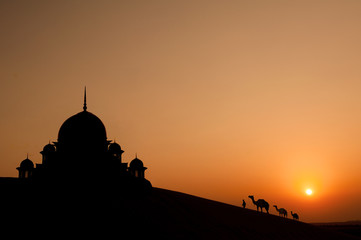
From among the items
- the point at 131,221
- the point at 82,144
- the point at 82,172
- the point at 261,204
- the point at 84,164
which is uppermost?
the point at 82,144

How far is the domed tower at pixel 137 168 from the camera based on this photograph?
4716cm

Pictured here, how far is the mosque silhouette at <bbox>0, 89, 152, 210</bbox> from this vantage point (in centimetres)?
3681

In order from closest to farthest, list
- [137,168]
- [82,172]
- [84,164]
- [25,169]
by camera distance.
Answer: [82,172] < [84,164] < [137,168] < [25,169]

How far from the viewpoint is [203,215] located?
40.5m

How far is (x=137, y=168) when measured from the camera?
1861 inches

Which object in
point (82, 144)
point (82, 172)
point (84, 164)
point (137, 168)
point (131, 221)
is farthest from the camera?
point (137, 168)

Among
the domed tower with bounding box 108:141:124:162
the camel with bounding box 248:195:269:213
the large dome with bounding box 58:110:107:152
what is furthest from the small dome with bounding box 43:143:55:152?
the camel with bounding box 248:195:269:213

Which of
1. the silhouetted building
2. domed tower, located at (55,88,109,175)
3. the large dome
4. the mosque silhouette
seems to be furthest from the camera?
the large dome

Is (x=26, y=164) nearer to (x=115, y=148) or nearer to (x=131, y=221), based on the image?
(x=115, y=148)

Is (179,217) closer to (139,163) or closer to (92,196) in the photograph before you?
(92,196)

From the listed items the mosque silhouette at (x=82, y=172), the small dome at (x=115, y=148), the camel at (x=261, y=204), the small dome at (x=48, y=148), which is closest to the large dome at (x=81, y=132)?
the mosque silhouette at (x=82, y=172)

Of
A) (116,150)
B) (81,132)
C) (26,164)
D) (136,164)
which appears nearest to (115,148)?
(116,150)

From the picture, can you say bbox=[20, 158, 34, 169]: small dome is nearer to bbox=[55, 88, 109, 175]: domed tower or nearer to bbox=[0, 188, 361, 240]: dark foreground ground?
bbox=[55, 88, 109, 175]: domed tower

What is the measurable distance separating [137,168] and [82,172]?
9.29 meters
